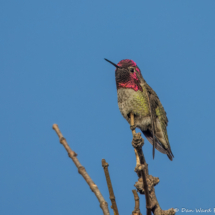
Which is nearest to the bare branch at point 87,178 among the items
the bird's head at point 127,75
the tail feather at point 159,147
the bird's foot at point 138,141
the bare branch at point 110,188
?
the bare branch at point 110,188

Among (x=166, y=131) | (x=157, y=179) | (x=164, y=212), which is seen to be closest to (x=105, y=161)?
(x=164, y=212)

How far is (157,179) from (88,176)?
155 cm

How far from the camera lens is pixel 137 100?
4.69 metres

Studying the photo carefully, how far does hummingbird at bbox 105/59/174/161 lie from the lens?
470 centimetres

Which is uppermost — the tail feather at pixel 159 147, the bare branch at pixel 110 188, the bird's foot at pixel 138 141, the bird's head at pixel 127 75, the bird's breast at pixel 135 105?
the bird's head at pixel 127 75

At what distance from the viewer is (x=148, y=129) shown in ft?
16.5

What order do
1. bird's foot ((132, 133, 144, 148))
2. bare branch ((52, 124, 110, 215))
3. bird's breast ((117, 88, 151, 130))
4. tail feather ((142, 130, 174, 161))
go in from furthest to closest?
tail feather ((142, 130, 174, 161))
bird's breast ((117, 88, 151, 130))
bird's foot ((132, 133, 144, 148))
bare branch ((52, 124, 110, 215))

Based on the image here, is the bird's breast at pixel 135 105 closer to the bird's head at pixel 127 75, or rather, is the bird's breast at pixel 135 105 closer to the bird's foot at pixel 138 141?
the bird's head at pixel 127 75

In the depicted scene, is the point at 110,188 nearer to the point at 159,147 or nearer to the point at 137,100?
the point at 137,100

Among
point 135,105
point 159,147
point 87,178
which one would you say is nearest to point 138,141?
point 87,178

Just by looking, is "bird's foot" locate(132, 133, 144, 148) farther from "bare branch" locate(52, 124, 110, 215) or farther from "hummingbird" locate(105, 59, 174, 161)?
"hummingbird" locate(105, 59, 174, 161)

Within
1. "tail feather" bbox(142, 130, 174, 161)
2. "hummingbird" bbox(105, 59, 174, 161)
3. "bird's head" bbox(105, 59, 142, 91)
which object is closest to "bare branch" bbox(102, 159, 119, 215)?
"hummingbird" bbox(105, 59, 174, 161)

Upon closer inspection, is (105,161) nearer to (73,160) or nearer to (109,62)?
(73,160)

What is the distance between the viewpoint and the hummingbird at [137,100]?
4695 millimetres
